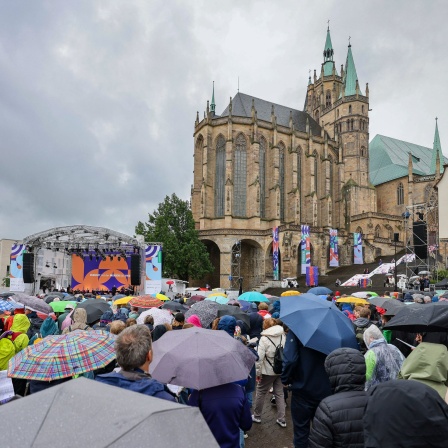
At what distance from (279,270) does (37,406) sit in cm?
3998

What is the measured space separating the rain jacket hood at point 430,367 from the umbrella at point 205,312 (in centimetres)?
446

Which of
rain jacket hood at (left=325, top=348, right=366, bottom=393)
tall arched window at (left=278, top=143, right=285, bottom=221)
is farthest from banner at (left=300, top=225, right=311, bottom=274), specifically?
rain jacket hood at (left=325, top=348, right=366, bottom=393)

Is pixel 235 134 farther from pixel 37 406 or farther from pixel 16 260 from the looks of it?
pixel 37 406

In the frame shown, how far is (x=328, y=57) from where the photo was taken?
64562 millimetres

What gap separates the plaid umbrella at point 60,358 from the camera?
3.31m

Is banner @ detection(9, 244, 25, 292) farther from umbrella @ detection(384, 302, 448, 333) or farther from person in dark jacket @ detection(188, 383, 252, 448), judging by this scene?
person in dark jacket @ detection(188, 383, 252, 448)

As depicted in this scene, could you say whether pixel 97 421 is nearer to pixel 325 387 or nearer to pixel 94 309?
pixel 325 387

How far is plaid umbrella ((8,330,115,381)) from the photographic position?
3312 millimetres

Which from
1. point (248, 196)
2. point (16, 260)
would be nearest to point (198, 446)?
point (16, 260)

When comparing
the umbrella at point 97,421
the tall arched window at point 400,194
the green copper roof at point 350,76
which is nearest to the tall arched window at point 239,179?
the green copper roof at point 350,76

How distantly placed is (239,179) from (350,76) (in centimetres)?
2355

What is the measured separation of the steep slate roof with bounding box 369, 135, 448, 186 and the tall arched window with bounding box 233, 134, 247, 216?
20.5 m

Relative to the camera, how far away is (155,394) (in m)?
2.67

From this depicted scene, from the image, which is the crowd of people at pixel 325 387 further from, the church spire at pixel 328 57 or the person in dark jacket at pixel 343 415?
the church spire at pixel 328 57
